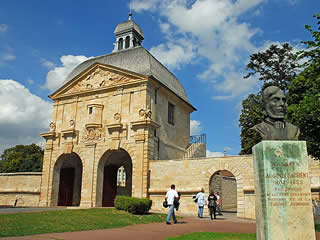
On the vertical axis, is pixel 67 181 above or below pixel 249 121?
below

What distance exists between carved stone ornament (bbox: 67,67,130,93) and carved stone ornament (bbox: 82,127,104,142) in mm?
A: 3170

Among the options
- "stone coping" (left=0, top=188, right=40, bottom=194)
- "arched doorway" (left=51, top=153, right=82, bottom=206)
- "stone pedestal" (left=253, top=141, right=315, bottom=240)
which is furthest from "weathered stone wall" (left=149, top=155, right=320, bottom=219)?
"stone pedestal" (left=253, top=141, right=315, bottom=240)

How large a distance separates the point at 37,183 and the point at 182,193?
11.3 metres

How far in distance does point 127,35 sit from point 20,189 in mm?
15597

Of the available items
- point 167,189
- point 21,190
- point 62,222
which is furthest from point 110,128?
point 62,222

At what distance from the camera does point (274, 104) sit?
7133mm

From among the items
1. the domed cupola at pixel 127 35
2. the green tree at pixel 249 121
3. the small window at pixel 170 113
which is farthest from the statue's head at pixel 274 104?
the domed cupola at pixel 127 35

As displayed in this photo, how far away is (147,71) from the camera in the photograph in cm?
2100

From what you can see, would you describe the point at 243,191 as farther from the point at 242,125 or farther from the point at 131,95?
the point at 242,125

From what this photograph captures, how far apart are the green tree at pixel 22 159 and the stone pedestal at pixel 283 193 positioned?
128 feet

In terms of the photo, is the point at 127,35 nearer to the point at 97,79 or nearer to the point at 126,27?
the point at 126,27

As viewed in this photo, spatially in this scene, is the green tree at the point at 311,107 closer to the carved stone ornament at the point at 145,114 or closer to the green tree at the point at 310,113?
the green tree at the point at 310,113

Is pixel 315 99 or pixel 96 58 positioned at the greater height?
pixel 96 58

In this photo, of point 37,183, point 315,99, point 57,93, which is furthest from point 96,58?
point 315,99
